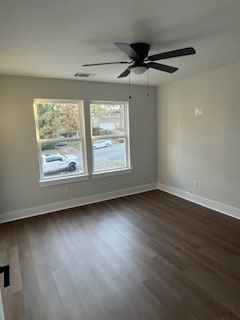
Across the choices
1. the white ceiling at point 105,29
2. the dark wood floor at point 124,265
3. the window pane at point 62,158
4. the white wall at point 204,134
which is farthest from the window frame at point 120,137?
the white ceiling at point 105,29

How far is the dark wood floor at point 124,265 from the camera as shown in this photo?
1862mm

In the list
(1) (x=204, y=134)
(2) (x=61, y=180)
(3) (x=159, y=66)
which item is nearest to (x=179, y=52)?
(3) (x=159, y=66)

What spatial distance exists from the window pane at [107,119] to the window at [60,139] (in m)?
0.30

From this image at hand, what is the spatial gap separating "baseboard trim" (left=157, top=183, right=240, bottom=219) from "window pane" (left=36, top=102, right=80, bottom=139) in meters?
2.40

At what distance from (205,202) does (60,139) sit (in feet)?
9.89

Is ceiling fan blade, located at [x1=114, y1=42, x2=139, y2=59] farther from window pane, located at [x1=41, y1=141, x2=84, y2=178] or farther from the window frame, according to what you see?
window pane, located at [x1=41, y1=141, x2=84, y2=178]

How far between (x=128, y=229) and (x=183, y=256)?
97 centimetres

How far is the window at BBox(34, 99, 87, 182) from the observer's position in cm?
398

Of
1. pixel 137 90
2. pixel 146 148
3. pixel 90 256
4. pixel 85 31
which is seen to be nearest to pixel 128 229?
pixel 90 256

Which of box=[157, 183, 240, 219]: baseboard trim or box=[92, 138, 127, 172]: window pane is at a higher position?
box=[92, 138, 127, 172]: window pane

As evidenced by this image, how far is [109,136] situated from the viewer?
Result: 4660 millimetres

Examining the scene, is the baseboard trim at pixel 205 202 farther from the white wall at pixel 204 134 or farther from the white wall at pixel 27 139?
the white wall at pixel 27 139

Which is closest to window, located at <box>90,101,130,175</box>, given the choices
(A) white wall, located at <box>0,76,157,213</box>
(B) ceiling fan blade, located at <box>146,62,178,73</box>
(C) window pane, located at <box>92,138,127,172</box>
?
(C) window pane, located at <box>92,138,127,172</box>

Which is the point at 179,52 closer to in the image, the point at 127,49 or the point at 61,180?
the point at 127,49
